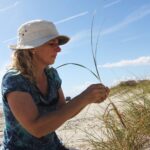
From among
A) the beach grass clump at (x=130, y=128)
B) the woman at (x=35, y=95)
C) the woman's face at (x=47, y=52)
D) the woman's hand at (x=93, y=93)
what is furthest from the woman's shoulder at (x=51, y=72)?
the woman's hand at (x=93, y=93)

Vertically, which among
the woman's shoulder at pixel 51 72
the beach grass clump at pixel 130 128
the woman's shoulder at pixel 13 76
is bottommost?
the beach grass clump at pixel 130 128

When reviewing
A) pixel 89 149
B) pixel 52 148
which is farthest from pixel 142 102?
pixel 52 148

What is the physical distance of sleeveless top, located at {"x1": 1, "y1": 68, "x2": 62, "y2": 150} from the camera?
2588 millimetres

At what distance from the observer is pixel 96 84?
2.53 meters

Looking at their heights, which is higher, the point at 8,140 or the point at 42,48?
the point at 42,48

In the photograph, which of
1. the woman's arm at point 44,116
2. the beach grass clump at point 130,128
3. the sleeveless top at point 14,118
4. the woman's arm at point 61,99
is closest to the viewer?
the woman's arm at point 44,116

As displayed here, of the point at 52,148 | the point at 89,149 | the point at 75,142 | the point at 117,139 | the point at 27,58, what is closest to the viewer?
the point at 27,58

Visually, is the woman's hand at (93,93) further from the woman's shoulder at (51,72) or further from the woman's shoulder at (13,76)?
the woman's shoulder at (51,72)

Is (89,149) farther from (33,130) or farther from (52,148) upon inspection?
(33,130)

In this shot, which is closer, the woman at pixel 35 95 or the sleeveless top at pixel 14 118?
the woman at pixel 35 95

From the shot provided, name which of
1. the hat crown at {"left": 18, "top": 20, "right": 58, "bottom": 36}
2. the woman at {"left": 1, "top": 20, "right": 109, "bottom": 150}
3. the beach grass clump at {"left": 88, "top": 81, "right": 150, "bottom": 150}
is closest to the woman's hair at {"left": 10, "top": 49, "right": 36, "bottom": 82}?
the woman at {"left": 1, "top": 20, "right": 109, "bottom": 150}

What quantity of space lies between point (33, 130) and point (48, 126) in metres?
0.09

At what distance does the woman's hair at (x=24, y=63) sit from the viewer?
2656 millimetres

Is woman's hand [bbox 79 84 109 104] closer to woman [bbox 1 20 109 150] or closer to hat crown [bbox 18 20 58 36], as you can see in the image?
woman [bbox 1 20 109 150]
